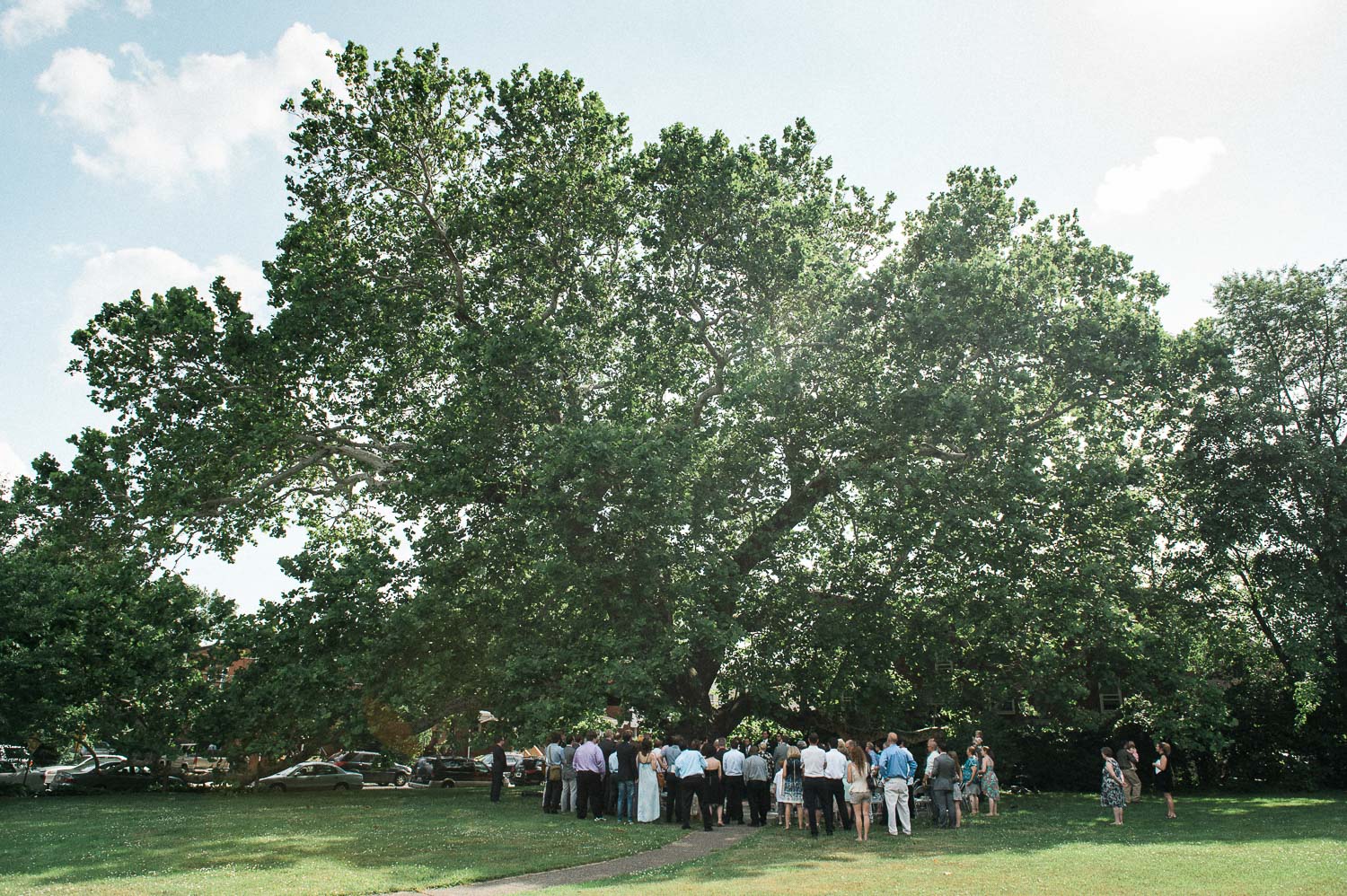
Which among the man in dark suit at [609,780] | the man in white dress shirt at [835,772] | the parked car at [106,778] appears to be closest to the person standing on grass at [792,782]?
the man in white dress shirt at [835,772]

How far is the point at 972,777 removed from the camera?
20.8 meters

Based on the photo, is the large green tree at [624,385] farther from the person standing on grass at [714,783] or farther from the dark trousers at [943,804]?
the dark trousers at [943,804]

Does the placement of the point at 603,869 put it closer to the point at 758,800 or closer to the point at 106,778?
the point at 758,800

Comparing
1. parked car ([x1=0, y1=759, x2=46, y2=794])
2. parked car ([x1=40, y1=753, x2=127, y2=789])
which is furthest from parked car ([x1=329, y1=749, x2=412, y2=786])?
parked car ([x1=0, y1=759, x2=46, y2=794])

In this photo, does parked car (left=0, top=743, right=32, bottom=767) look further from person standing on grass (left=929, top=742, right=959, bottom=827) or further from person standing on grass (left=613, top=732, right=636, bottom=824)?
person standing on grass (left=929, top=742, right=959, bottom=827)

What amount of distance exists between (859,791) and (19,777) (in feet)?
96.4

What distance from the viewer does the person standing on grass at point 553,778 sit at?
20969mm

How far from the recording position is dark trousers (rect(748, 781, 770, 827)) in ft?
63.6

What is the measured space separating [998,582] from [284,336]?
19.6m

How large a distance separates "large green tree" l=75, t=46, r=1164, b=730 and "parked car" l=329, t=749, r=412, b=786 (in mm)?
14144

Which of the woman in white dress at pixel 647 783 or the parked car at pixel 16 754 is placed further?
the parked car at pixel 16 754

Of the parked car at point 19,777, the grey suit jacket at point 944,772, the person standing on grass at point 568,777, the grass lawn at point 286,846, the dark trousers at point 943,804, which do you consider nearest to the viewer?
the grass lawn at point 286,846

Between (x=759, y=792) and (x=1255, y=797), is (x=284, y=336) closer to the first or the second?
(x=759, y=792)

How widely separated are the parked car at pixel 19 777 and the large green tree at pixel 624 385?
12.5 metres
